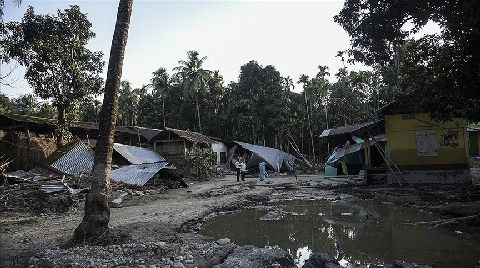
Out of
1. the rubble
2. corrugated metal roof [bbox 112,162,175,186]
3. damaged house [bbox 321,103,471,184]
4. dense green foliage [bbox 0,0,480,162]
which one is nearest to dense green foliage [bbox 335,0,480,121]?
dense green foliage [bbox 0,0,480,162]

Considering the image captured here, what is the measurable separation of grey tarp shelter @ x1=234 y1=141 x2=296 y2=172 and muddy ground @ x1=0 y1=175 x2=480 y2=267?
13855mm

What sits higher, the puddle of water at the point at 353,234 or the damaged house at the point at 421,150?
the damaged house at the point at 421,150

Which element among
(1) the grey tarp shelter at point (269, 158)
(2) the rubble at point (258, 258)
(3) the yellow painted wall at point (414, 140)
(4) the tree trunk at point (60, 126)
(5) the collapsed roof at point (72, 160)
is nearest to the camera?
(2) the rubble at point (258, 258)

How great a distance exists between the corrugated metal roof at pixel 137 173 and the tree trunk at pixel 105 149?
8557mm

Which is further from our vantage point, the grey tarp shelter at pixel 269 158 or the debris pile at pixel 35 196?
the grey tarp shelter at pixel 269 158

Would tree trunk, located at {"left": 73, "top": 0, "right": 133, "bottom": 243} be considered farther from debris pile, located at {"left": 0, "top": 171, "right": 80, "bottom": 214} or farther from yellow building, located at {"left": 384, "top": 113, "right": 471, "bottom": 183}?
yellow building, located at {"left": 384, "top": 113, "right": 471, "bottom": 183}

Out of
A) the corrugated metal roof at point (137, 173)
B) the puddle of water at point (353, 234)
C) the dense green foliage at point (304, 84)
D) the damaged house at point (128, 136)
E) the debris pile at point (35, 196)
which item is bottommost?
the puddle of water at point (353, 234)

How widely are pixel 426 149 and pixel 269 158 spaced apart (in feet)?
51.9

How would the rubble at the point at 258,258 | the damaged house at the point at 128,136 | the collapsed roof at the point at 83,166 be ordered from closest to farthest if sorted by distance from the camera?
the rubble at the point at 258,258 < the collapsed roof at the point at 83,166 < the damaged house at the point at 128,136

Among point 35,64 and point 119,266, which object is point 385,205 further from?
point 35,64

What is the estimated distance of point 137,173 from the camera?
53.4 feet

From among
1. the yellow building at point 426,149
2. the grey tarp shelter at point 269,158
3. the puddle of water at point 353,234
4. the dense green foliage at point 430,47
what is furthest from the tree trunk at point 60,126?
the yellow building at point 426,149

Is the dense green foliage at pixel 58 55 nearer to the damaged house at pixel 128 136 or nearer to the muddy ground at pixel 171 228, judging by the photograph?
the damaged house at pixel 128 136

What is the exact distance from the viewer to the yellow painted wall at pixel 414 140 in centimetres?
1554
